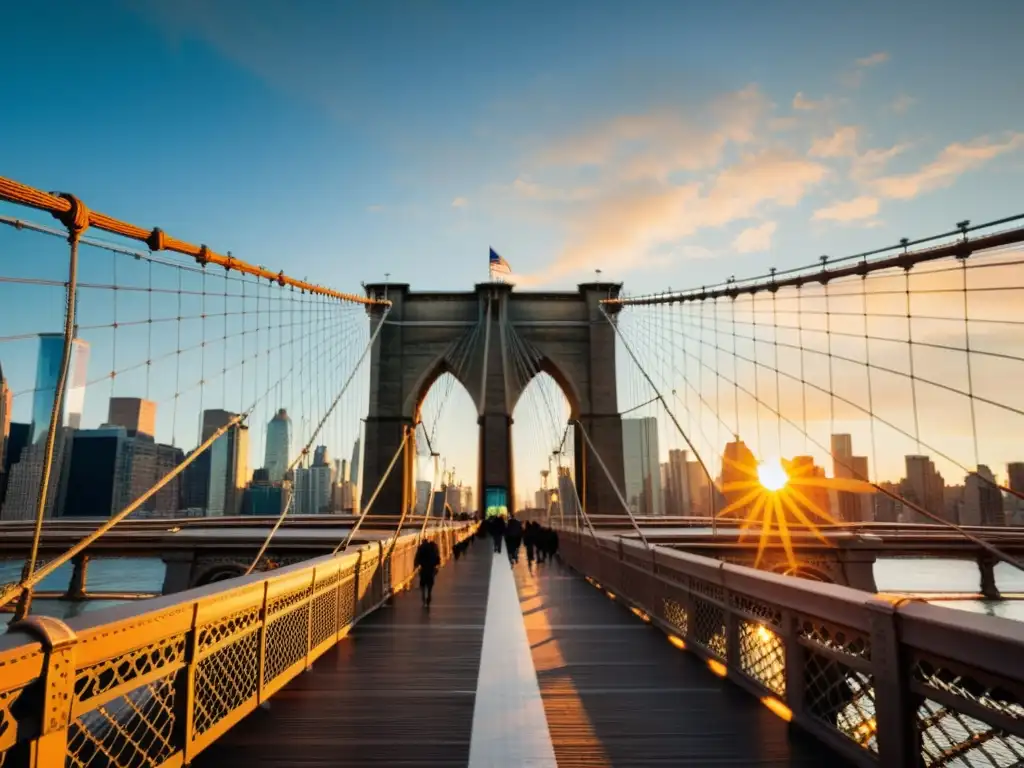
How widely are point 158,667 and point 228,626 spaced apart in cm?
93

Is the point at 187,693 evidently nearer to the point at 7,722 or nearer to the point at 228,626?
the point at 228,626

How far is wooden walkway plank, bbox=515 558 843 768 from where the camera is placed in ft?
13.6

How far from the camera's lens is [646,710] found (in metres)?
5.14

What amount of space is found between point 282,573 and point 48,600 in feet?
146

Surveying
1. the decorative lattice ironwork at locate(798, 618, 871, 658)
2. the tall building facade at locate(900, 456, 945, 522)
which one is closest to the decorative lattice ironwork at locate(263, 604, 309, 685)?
the decorative lattice ironwork at locate(798, 618, 871, 658)

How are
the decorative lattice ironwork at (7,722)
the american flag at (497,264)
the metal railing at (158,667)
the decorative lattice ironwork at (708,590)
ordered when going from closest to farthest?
the decorative lattice ironwork at (7,722)
the metal railing at (158,667)
the decorative lattice ironwork at (708,590)
the american flag at (497,264)

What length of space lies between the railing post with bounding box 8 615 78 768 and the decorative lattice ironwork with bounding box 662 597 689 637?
656 cm

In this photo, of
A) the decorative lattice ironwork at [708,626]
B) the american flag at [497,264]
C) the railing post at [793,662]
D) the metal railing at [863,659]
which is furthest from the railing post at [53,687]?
the american flag at [497,264]

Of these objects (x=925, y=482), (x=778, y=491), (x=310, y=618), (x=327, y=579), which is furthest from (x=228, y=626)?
(x=925, y=482)

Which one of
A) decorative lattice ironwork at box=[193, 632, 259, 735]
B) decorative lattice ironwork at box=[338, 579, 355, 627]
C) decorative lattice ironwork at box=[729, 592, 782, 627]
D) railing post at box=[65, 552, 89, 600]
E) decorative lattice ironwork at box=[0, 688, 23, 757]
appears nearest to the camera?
decorative lattice ironwork at box=[0, 688, 23, 757]

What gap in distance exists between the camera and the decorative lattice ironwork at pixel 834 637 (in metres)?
3.81

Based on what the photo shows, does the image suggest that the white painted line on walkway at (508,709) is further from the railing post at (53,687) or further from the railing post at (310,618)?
the railing post at (53,687)

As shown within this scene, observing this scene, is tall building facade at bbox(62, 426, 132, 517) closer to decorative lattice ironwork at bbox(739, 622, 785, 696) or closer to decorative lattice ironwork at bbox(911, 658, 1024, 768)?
decorative lattice ironwork at bbox(739, 622, 785, 696)

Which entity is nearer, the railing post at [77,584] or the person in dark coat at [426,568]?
the person in dark coat at [426,568]
